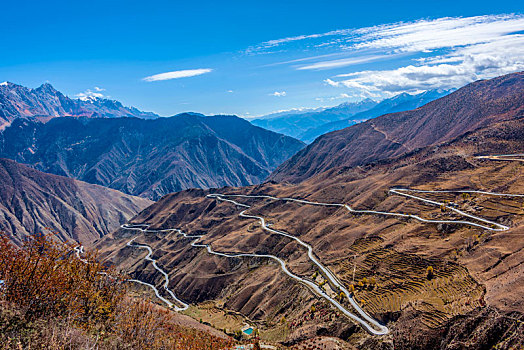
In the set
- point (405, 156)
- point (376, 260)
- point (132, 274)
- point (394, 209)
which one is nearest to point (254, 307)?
point (376, 260)

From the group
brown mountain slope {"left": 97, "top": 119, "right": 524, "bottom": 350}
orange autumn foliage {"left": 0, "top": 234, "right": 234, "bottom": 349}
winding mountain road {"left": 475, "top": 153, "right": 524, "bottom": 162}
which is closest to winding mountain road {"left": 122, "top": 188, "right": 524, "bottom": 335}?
brown mountain slope {"left": 97, "top": 119, "right": 524, "bottom": 350}

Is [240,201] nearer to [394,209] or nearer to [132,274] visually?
[132,274]

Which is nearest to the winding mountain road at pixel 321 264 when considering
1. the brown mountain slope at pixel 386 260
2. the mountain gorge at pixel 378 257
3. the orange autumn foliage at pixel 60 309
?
the mountain gorge at pixel 378 257

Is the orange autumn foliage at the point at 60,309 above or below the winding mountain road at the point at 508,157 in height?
above

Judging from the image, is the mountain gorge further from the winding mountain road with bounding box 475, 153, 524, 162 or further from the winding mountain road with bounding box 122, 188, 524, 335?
the winding mountain road with bounding box 122, 188, 524, 335

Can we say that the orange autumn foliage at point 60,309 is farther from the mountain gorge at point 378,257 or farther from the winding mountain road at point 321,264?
the winding mountain road at point 321,264

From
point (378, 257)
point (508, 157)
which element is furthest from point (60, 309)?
point (508, 157)

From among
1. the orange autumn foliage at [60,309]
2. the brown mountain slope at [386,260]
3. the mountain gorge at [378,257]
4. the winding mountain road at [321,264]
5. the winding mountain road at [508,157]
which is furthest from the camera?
the winding mountain road at [508,157]

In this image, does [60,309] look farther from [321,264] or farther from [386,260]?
[321,264]

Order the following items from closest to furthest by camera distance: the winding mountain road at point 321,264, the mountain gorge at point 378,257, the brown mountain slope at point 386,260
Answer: the brown mountain slope at point 386,260
the mountain gorge at point 378,257
the winding mountain road at point 321,264
